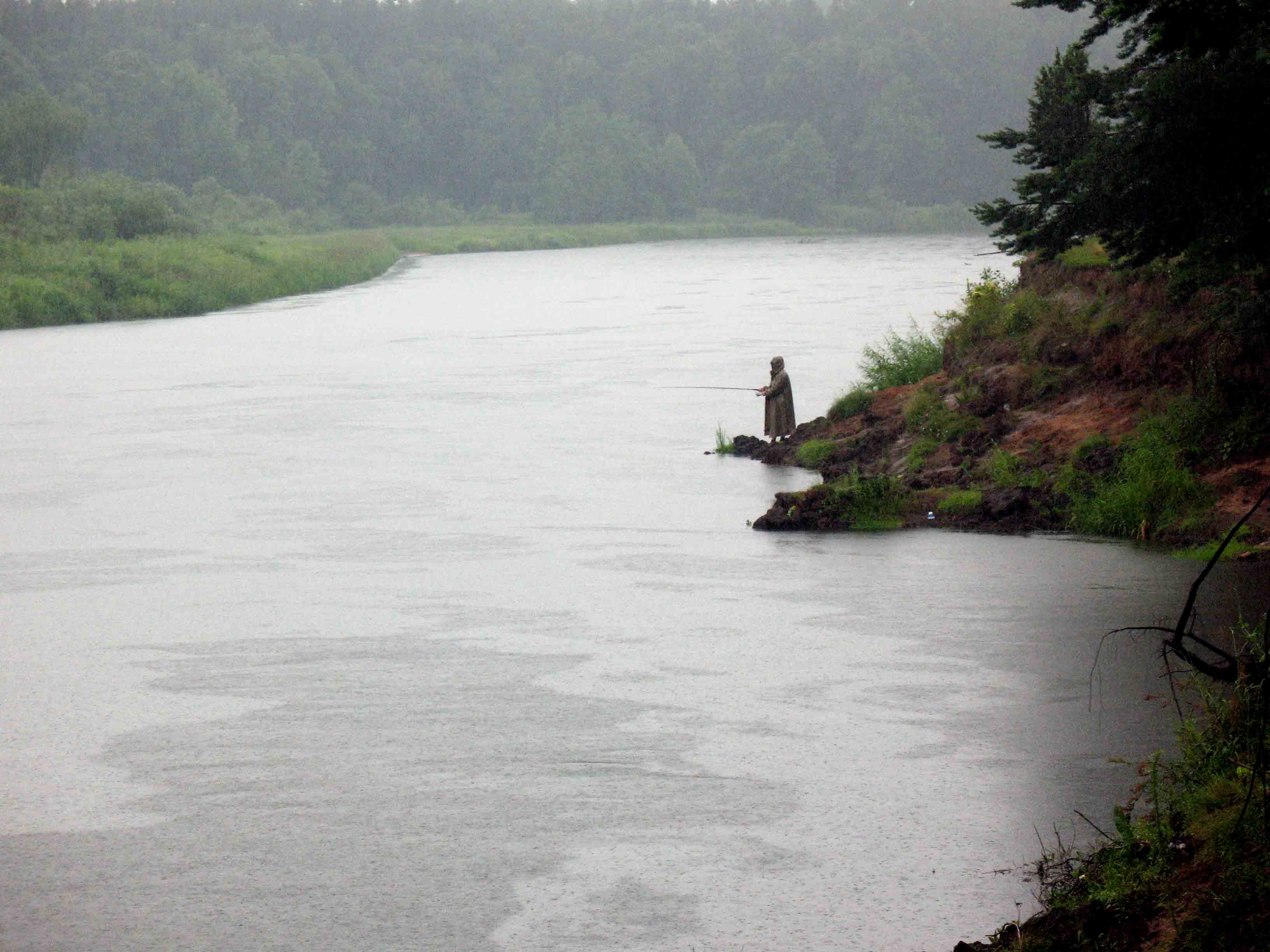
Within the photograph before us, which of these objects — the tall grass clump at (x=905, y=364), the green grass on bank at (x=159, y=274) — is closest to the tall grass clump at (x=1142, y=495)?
the tall grass clump at (x=905, y=364)

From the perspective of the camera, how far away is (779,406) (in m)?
24.3

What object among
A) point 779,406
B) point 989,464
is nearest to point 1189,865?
point 989,464

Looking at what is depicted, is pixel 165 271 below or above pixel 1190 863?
above

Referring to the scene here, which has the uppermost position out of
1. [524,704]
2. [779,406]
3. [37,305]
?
[37,305]

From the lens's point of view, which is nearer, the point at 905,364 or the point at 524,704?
the point at 524,704

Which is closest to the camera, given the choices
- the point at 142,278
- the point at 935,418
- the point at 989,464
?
the point at 989,464

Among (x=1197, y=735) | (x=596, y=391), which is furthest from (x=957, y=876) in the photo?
(x=596, y=391)

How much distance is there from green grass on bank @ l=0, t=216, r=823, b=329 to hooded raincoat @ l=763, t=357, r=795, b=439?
35074 millimetres

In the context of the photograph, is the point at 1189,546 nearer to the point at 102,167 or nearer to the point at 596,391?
the point at 596,391

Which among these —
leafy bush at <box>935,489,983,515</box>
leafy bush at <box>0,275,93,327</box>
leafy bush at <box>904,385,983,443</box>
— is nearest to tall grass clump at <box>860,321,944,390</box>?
leafy bush at <box>904,385,983,443</box>

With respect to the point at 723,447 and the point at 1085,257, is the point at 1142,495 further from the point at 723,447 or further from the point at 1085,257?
the point at 723,447

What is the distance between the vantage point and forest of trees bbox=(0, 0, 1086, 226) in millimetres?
136000

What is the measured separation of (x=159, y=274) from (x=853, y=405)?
138ft

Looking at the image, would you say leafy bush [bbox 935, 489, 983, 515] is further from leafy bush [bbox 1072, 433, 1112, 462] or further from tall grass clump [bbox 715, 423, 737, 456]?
tall grass clump [bbox 715, 423, 737, 456]
